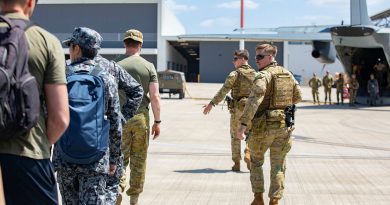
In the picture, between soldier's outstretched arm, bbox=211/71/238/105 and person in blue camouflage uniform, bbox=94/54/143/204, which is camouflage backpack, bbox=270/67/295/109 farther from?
soldier's outstretched arm, bbox=211/71/238/105

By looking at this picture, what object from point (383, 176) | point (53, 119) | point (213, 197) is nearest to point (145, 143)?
point (213, 197)

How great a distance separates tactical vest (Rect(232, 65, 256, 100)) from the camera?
7754 mm

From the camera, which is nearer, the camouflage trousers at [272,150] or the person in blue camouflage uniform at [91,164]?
the person in blue camouflage uniform at [91,164]

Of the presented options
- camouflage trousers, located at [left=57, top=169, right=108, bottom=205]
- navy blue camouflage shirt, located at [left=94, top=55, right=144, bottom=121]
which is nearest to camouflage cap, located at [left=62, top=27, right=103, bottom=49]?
navy blue camouflage shirt, located at [left=94, top=55, right=144, bottom=121]

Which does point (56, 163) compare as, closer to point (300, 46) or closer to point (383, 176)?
point (383, 176)

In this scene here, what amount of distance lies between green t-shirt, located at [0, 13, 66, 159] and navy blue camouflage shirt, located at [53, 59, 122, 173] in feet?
3.18

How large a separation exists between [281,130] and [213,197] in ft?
4.27

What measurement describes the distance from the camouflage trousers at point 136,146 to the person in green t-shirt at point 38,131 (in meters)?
2.58

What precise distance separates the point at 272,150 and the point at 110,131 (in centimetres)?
232

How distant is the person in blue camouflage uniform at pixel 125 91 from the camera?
14.4 ft

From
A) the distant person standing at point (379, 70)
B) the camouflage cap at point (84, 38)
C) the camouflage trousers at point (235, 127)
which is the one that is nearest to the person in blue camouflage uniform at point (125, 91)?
the camouflage cap at point (84, 38)

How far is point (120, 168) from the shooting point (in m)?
4.54

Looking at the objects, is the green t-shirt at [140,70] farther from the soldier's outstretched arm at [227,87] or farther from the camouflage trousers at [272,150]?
the soldier's outstretched arm at [227,87]

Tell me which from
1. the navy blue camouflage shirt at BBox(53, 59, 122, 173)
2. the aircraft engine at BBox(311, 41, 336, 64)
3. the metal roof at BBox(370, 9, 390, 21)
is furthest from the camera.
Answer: the metal roof at BBox(370, 9, 390, 21)
